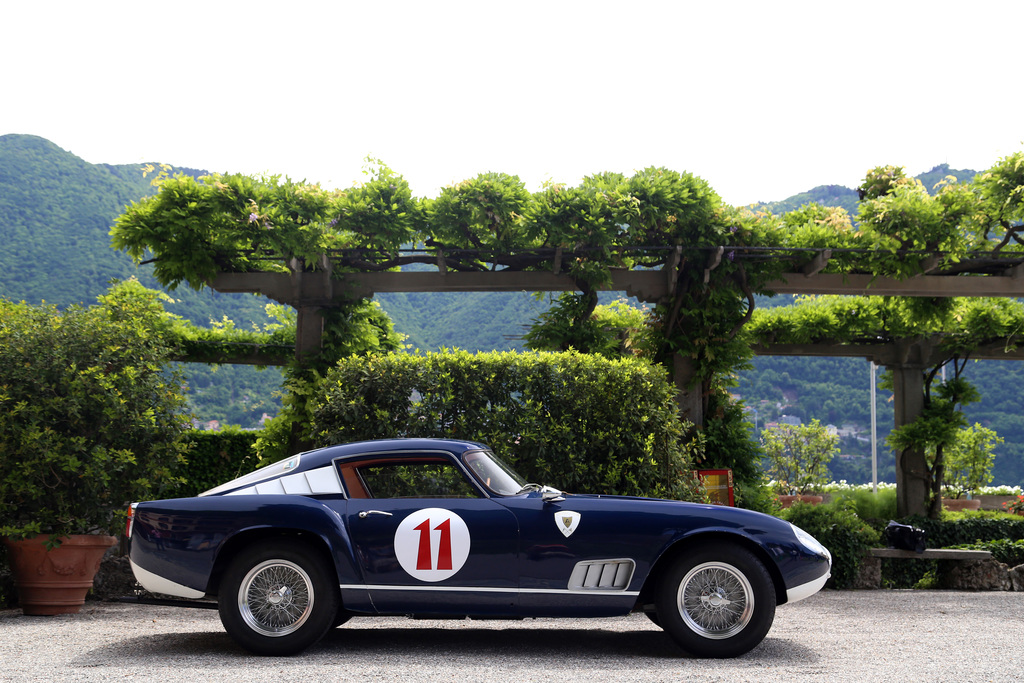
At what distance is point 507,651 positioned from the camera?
4.80m

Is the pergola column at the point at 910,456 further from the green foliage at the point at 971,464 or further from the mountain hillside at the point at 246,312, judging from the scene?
the mountain hillside at the point at 246,312

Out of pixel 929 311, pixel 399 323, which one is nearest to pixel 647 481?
pixel 929 311

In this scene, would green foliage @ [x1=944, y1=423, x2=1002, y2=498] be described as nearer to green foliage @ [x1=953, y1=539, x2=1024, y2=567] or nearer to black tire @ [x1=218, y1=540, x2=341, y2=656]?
green foliage @ [x1=953, y1=539, x2=1024, y2=567]

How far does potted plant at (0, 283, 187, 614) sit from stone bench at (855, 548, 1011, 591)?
833 cm

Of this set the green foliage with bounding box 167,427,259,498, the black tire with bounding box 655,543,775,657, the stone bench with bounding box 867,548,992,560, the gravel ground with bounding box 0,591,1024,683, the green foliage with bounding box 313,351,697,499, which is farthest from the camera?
the green foliage with bounding box 167,427,259,498

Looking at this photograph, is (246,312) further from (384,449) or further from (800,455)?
(384,449)

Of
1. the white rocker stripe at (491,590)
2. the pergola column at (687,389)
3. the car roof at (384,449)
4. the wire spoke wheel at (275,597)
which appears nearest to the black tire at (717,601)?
the white rocker stripe at (491,590)

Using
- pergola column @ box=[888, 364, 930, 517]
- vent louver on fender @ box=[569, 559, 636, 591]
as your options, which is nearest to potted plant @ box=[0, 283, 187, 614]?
vent louver on fender @ box=[569, 559, 636, 591]

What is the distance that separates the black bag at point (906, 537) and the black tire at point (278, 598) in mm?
7988

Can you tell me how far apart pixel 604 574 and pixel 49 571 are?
4786mm

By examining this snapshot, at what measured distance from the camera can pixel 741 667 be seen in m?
4.31

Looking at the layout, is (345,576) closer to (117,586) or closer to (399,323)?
(117,586)

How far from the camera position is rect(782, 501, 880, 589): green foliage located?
32.7 ft

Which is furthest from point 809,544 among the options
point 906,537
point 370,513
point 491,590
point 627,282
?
point 906,537
